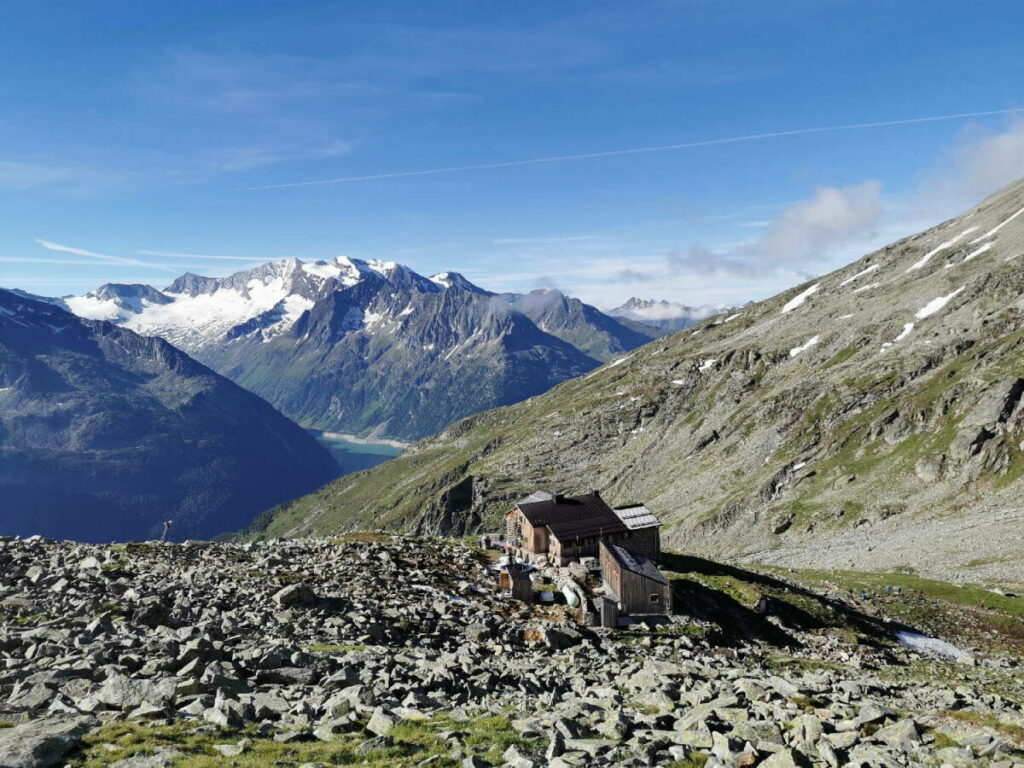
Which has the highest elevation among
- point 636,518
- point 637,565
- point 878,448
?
point 878,448

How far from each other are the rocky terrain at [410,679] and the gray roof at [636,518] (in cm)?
1404

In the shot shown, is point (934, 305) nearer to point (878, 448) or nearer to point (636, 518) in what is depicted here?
point (878, 448)

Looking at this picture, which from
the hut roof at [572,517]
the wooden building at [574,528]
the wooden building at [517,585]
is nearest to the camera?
the wooden building at [517,585]

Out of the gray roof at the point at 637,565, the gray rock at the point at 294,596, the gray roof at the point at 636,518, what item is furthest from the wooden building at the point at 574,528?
the gray rock at the point at 294,596

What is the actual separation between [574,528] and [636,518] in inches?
341

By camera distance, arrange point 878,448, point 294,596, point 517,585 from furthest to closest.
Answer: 1. point 878,448
2. point 517,585
3. point 294,596

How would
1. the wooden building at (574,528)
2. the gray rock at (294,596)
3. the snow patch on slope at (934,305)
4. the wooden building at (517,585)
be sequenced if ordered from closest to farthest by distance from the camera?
the gray rock at (294,596)
the wooden building at (517,585)
the wooden building at (574,528)
the snow patch on slope at (934,305)

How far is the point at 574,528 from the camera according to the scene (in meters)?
64.4

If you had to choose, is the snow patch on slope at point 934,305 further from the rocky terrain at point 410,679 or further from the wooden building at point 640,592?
the wooden building at point 640,592

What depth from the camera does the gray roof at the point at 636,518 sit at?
222 feet

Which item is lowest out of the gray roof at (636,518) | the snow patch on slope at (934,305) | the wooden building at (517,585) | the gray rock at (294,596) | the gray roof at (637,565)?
the wooden building at (517,585)

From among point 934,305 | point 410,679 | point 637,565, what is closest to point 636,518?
point 637,565

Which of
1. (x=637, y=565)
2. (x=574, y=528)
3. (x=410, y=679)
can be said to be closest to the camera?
(x=410, y=679)

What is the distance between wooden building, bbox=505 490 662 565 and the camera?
6381cm
